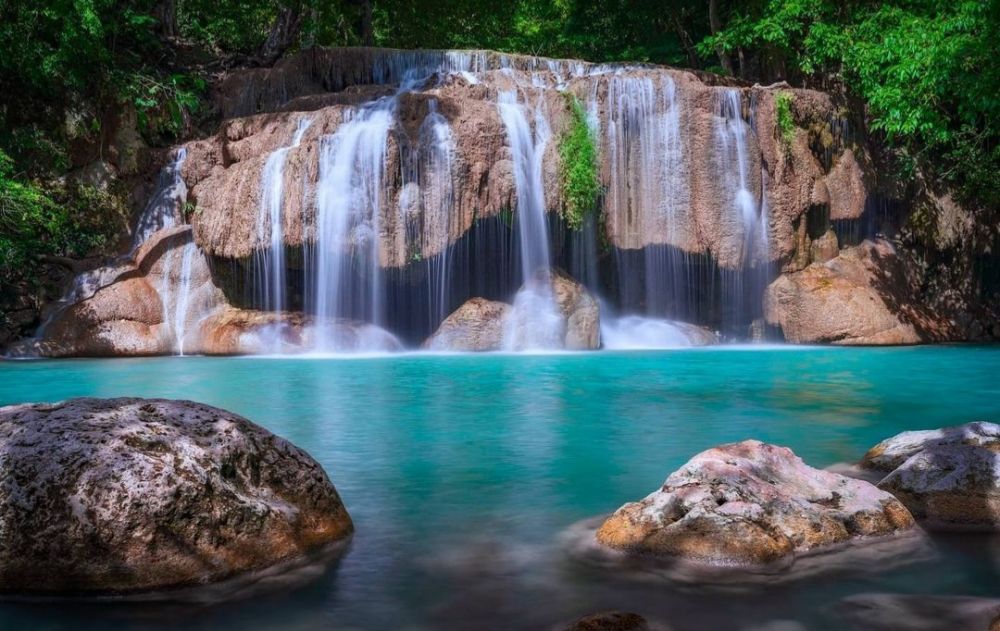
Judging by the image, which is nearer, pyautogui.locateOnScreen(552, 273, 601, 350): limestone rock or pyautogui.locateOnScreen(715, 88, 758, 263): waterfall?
pyautogui.locateOnScreen(552, 273, 601, 350): limestone rock

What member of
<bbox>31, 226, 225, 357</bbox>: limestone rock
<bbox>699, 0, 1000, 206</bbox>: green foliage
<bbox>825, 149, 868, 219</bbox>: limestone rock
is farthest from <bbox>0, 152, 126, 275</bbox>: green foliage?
<bbox>825, 149, 868, 219</bbox>: limestone rock

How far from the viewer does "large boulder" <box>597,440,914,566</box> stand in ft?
14.4

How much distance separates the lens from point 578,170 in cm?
1842

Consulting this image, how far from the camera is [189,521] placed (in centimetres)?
414

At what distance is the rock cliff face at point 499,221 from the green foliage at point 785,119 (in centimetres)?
4

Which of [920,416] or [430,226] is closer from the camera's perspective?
[920,416]

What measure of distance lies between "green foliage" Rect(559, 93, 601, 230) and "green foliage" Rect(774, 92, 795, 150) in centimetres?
395

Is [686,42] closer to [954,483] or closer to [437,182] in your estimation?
[437,182]

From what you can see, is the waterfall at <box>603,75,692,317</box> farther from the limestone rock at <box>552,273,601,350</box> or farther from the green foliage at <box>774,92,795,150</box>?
the green foliage at <box>774,92,795,150</box>

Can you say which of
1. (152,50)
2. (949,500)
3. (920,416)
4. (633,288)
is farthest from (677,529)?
(152,50)

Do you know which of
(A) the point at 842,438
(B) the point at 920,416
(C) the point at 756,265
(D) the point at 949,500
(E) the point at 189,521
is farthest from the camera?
(C) the point at 756,265

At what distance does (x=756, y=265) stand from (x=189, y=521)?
1679 centimetres

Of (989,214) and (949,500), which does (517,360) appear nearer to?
(949,500)

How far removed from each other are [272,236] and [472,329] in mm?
4262
